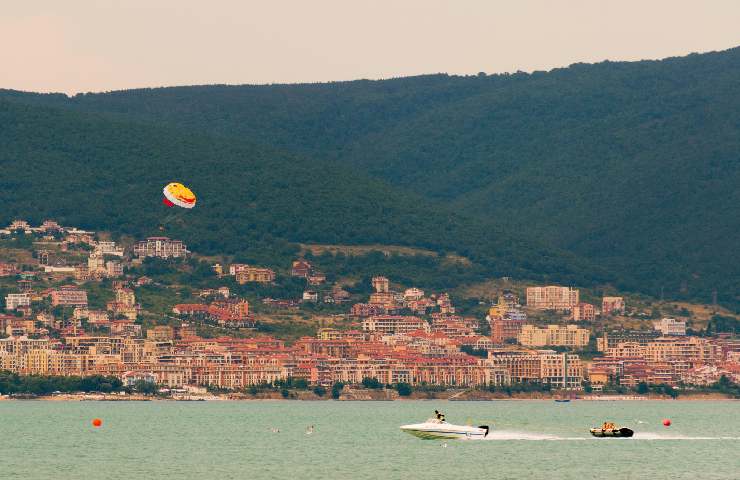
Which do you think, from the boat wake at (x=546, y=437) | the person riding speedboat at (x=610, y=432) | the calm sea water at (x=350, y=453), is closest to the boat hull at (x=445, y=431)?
the calm sea water at (x=350, y=453)

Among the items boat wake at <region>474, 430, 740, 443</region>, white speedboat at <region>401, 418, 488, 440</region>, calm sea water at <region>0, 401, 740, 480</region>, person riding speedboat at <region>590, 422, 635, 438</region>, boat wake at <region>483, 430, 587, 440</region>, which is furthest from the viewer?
boat wake at <region>474, 430, 740, 443</region>

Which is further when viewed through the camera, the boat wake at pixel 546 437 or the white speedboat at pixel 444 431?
the boat wake at pixel 546 437

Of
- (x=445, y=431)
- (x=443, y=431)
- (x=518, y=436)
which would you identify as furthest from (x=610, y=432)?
(x=518, y=436)

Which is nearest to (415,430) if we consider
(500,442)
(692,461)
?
(500,442)

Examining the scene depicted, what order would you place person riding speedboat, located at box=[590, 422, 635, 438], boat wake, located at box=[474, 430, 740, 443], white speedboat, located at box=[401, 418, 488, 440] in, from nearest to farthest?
1. person riding speedboat, located at box=[590, 422, 635, 438]
2. white speedboat, located at box=[401, 418, 488, 440]
3. boat wake, located at box=[474, 430, 740, 443]

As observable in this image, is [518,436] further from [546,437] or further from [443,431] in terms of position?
[443,431]

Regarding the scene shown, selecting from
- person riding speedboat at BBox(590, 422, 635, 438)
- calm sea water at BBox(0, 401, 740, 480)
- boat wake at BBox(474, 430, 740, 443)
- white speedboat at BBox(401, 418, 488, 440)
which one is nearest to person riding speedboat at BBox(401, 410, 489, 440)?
white speedboat at BBox(401, 418, 488, 440)

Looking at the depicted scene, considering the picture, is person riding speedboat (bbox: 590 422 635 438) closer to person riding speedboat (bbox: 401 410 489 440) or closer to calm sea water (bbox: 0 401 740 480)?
calm sea water (bbox: 0 401 740 480)

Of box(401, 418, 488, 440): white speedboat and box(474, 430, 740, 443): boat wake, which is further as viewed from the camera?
box(474, 430, 740, 443): boat wake

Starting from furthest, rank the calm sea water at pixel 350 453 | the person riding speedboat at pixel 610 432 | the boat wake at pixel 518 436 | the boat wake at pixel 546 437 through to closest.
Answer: the boat wake at pixel 546 437 → the boat wake at pixel 518 436 → the person riding speedboat at pixel 610 432 → the calm sea water at pixel 350 453

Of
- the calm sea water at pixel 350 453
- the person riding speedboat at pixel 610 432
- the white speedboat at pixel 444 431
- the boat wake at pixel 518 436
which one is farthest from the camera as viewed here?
the boat wake at pixel 518 436

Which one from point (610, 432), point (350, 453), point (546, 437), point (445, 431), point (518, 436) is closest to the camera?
point (610, 432)

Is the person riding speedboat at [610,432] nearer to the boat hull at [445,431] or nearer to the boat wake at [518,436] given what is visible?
the boat hull at [445,431]
